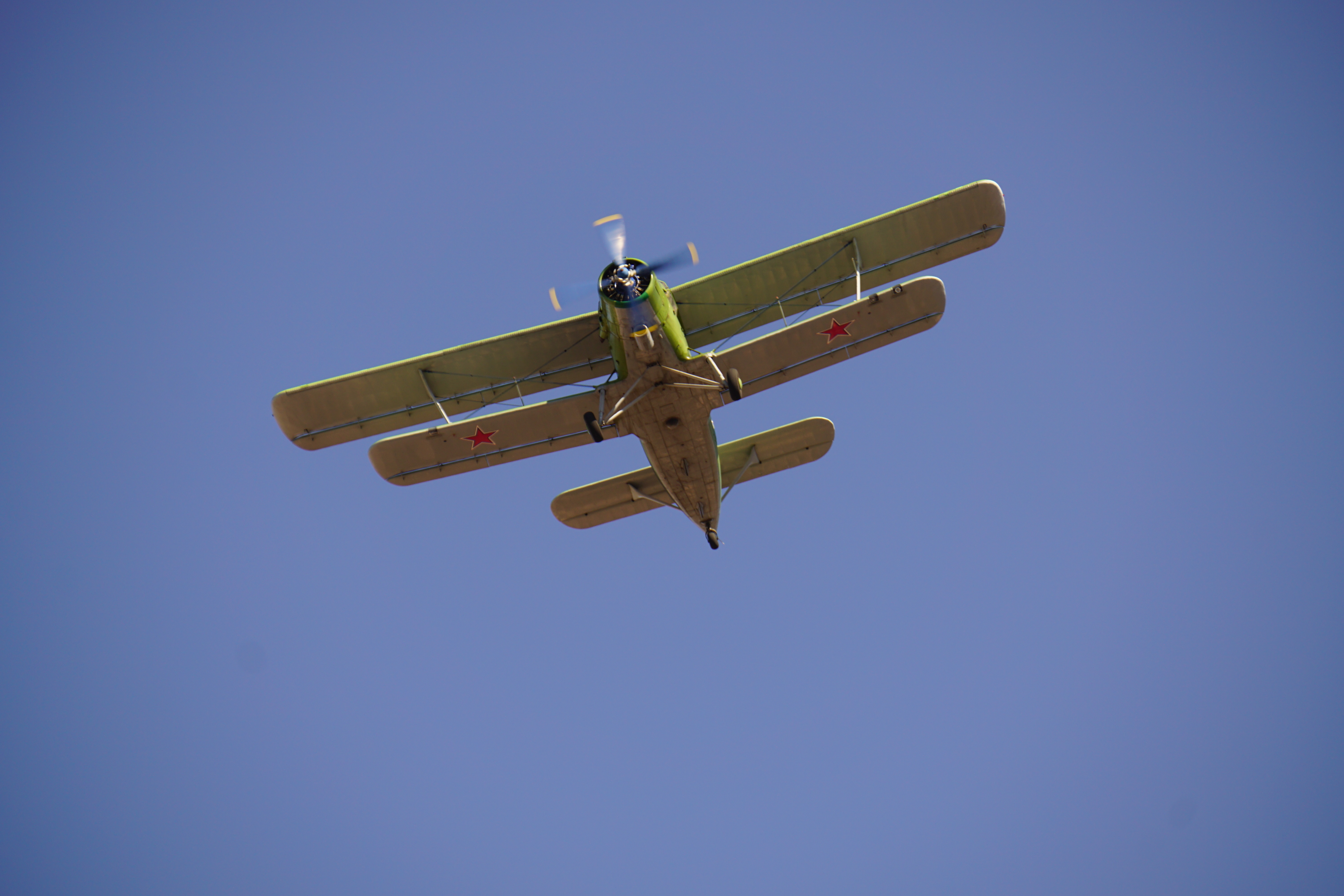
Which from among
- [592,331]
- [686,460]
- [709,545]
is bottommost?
[709,545]

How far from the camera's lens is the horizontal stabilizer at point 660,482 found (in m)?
16.4

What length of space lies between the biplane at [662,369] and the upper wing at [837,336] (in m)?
0.02

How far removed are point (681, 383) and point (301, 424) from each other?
6401 mm

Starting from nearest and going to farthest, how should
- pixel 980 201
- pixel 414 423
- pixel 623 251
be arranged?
1. pixel 623 251
2. pixel 980 201
3. pixel 414 423

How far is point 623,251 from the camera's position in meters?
13.5

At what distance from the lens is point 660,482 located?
1623 centimetres

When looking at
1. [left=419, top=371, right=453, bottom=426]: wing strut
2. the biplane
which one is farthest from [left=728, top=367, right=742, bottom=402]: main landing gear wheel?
[left=419, top=371, right=453, bottom=426]: wing strut

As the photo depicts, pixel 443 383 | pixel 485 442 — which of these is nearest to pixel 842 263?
pixel 485 442

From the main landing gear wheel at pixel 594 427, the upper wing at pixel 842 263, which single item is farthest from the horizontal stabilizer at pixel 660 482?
the main landing gear wheel at pixel 594 427

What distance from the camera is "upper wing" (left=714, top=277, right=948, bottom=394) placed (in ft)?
45.5

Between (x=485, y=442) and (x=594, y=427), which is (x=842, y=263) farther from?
(x=485, y=442)

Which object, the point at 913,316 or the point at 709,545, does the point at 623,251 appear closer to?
the point at 913,316

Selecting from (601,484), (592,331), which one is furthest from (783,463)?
(592,331)

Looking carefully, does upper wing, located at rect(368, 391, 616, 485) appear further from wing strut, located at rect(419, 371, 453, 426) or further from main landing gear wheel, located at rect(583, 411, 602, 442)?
wing strut, located at rect(419, 371, 453, 426)
